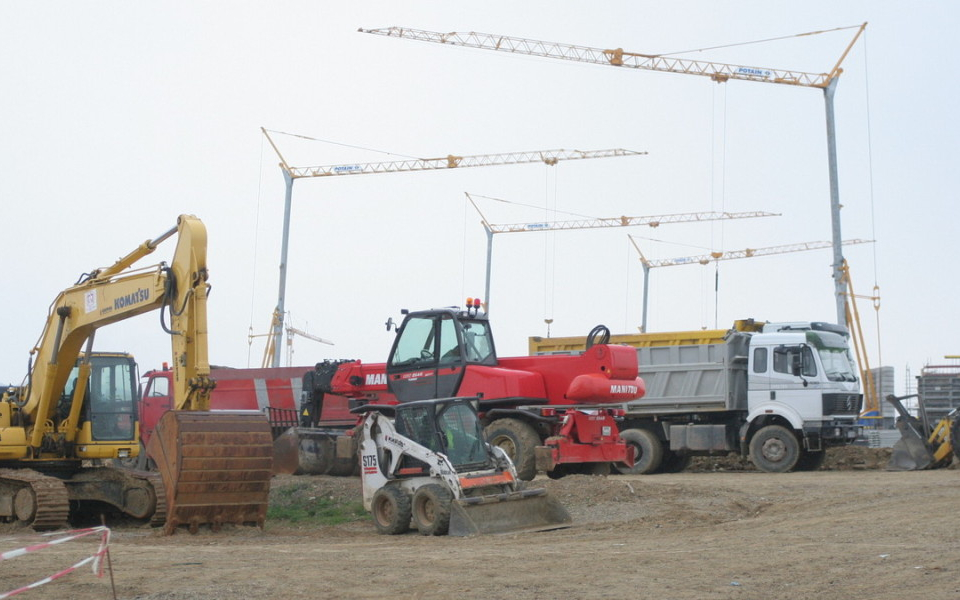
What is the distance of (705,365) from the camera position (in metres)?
24.1

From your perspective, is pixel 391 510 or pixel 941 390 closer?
pixel 391 510

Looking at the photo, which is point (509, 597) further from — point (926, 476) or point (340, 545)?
point (926, 476)

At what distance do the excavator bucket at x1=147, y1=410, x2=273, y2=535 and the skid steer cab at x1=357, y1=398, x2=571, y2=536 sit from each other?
1479mm

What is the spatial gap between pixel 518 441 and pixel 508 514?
12.0 ft

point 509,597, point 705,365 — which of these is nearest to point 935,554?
point 509,597

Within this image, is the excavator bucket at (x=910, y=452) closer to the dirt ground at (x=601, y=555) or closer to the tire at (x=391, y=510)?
the dirt ground at (x=601, y=555)

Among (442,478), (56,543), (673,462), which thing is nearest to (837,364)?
(673,462)

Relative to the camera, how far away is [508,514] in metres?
14.3

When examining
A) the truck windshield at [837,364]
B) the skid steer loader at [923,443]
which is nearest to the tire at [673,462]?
the truck windshield at [837,364]

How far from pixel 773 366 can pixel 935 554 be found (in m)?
12.7

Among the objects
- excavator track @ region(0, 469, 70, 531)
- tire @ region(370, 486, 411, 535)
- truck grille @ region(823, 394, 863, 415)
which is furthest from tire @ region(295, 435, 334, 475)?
truck grille @ region(823, 394, 863, 415)

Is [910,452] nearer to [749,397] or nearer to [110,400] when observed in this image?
[749,397]

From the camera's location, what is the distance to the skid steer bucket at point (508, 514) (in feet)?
45.6

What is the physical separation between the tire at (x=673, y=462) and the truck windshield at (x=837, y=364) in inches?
147
